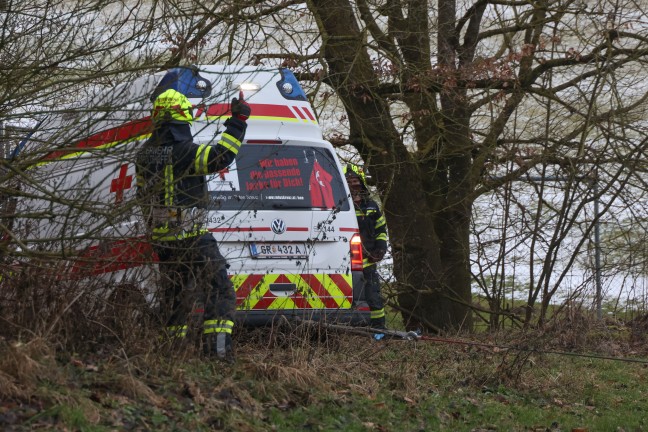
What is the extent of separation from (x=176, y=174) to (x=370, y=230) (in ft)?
18.8

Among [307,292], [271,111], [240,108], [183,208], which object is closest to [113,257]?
[183,208]

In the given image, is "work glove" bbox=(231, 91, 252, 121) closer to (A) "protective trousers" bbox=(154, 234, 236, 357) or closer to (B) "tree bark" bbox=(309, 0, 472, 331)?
(A) "protective trousers" bbox=(154, 234, 236, 357)

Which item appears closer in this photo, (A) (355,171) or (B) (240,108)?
(B) (240,108)

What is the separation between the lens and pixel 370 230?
41.0 feet

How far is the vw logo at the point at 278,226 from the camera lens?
8.77 m

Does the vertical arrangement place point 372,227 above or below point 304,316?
above

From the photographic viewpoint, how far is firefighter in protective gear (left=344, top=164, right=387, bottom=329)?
1192 centimetres

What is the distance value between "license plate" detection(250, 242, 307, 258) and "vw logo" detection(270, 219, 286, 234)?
0.11 metres

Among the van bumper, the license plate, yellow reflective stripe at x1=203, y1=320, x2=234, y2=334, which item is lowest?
yellow reflective stripe at x1=203, y1=320, x2=234, y2=334

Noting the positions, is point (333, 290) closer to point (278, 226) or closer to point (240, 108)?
point (278, 226)

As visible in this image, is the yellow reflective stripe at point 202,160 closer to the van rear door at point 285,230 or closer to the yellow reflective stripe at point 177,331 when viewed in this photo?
the yellow reflective stripe at point 177,331

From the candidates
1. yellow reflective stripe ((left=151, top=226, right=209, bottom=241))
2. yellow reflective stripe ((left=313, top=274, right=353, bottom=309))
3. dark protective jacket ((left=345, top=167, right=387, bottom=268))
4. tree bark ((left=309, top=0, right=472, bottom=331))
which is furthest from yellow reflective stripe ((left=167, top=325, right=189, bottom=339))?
tree bark ((left=309, top=0, right=472, bottom=331))

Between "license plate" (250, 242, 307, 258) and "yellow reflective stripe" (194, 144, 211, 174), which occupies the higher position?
"yellow reflective stripe" (194, 144, 211, 174)

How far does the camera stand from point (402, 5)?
12.3 m
